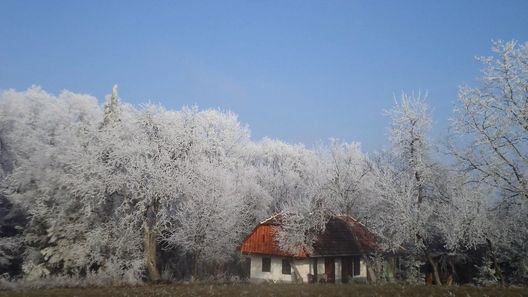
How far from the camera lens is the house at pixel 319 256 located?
35.3 meters

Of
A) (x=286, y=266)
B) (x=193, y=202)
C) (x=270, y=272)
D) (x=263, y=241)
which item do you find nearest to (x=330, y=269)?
(x=286, y=266)

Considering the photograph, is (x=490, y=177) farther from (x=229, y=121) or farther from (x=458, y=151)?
(x=229, y=121)

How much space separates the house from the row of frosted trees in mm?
1506

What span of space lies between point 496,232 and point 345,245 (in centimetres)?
1349

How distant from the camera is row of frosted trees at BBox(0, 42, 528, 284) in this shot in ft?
83.9

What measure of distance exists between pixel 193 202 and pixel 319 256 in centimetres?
1088

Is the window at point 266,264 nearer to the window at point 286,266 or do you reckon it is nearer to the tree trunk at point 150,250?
the window at point 286,266

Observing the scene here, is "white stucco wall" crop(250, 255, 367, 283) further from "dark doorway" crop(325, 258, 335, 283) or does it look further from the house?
"dark doorway" crop(325, 258, 335, 283)

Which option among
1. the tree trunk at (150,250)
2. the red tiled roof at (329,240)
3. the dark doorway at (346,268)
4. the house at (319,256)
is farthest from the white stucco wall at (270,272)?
the tree trunk at (150,250)

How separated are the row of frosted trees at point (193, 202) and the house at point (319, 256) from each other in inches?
59.3

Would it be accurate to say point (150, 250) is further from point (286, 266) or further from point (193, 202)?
point (286, 266)

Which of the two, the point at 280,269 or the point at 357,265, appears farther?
the point at 357,265

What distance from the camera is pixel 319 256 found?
112 feet

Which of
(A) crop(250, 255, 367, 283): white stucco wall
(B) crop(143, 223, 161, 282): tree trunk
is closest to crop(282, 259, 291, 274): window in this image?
(A) crop(250, 255, 367, 283): white stucco wall
